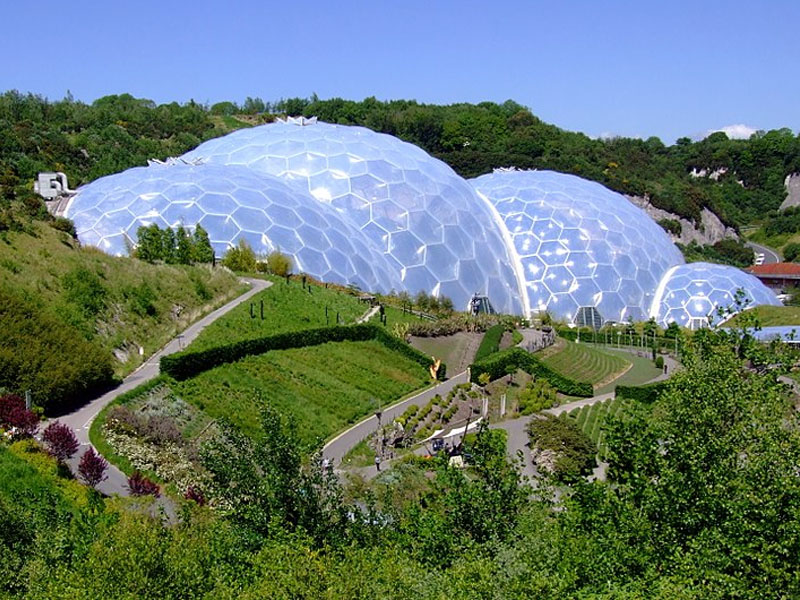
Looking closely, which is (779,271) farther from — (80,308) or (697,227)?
(80,308)

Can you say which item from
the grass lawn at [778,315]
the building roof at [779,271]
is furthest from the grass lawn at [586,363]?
the building roof at [779,271]

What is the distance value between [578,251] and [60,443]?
3545cm

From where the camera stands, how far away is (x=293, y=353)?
2584cm

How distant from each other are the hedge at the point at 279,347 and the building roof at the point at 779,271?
158 feet

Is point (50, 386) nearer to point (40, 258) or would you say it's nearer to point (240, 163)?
point (40, 258)

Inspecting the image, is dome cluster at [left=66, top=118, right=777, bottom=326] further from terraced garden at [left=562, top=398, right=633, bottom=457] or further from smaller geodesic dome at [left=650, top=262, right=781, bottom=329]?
terraced garden at [left=562, top=398, right=633, bottom=457]

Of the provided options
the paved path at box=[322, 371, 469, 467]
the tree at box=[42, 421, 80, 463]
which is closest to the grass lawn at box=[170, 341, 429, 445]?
the paved path at box=[322, 371, 469, 467]

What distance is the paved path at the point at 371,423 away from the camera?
20.7 m

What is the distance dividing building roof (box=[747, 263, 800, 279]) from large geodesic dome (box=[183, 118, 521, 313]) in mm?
32349

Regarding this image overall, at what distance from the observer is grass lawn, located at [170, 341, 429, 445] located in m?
21.1

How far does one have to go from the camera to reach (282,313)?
29.2m

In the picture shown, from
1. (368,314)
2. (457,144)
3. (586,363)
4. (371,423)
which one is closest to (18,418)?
(371,423)

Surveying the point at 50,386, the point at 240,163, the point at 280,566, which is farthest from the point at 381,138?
the point at 280,566

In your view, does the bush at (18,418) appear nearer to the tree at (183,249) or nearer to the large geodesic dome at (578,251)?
the tree at (183,249)
